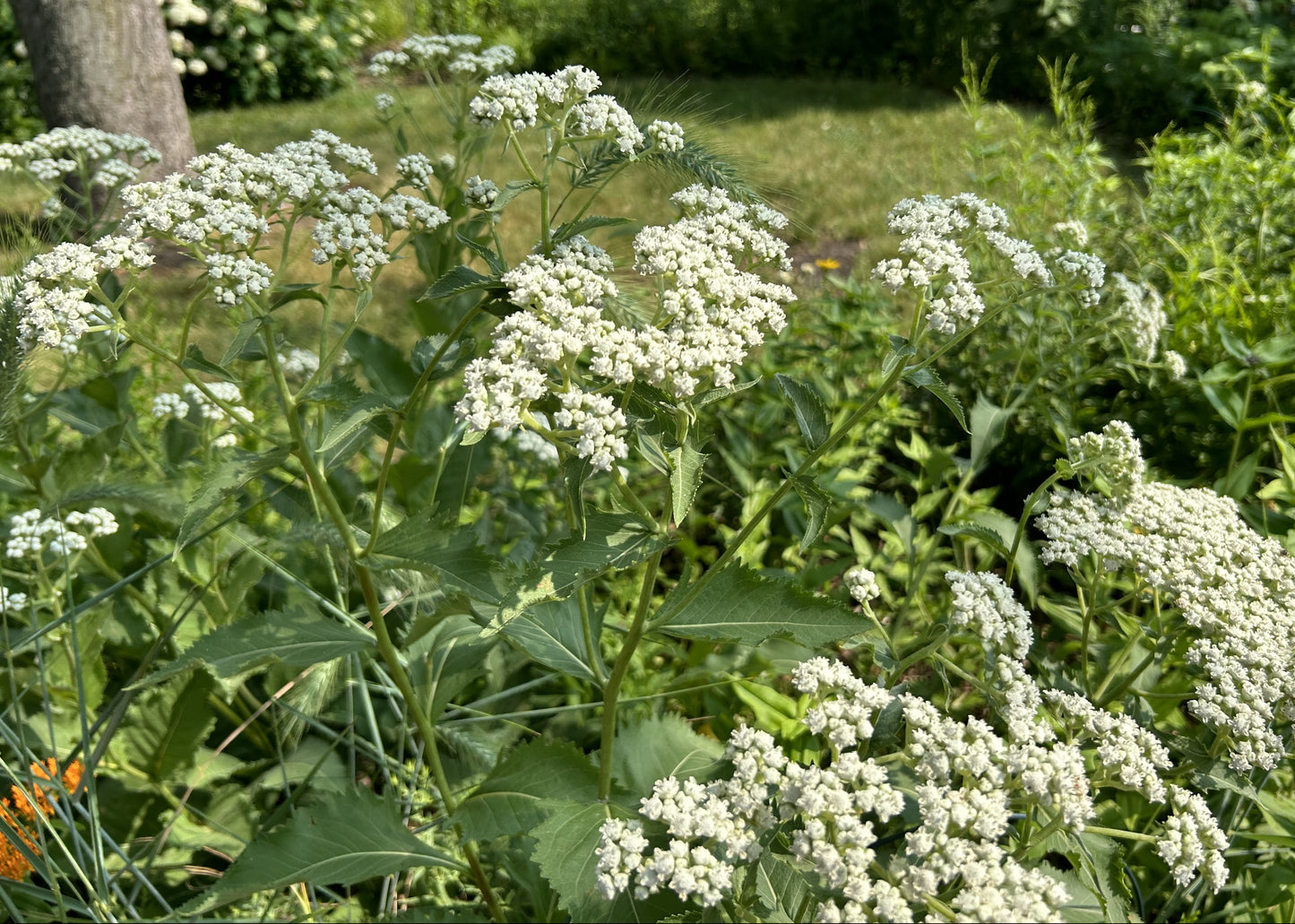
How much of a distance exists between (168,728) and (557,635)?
3.95 feet

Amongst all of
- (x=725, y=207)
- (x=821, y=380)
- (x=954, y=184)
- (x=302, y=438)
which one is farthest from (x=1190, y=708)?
(x=954, y=184)

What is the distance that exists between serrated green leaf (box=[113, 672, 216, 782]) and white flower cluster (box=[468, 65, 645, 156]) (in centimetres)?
160

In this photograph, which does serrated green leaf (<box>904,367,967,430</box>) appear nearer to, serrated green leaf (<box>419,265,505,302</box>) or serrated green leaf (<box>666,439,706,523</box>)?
serrated green leaf (<box>666,439,706,523</box>)

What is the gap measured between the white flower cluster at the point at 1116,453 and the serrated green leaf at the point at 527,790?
3.72 feet

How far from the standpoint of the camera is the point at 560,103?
176 cm

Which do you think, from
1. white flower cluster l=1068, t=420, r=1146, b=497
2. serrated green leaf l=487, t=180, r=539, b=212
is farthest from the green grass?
serrated green leaf l=487, t=180, r=539, b=212

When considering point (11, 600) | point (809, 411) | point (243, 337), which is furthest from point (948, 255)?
point (11, 600)

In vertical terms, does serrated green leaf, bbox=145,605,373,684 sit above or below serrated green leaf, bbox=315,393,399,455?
below

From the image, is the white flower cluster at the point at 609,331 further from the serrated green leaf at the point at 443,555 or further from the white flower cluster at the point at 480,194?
the serrated green leaf at the point at 443,555

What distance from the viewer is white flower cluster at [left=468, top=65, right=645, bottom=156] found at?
1697mm

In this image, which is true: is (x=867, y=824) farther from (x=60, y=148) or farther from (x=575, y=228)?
(x=60, y=148)

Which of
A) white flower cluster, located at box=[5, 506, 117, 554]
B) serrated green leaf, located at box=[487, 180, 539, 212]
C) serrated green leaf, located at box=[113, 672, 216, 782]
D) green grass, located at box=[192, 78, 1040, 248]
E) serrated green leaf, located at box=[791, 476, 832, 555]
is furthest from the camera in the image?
green grass, located at box=[192, 78, 1040, 248]

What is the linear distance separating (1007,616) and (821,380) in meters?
1.92

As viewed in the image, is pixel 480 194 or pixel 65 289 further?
pixel 480 194
